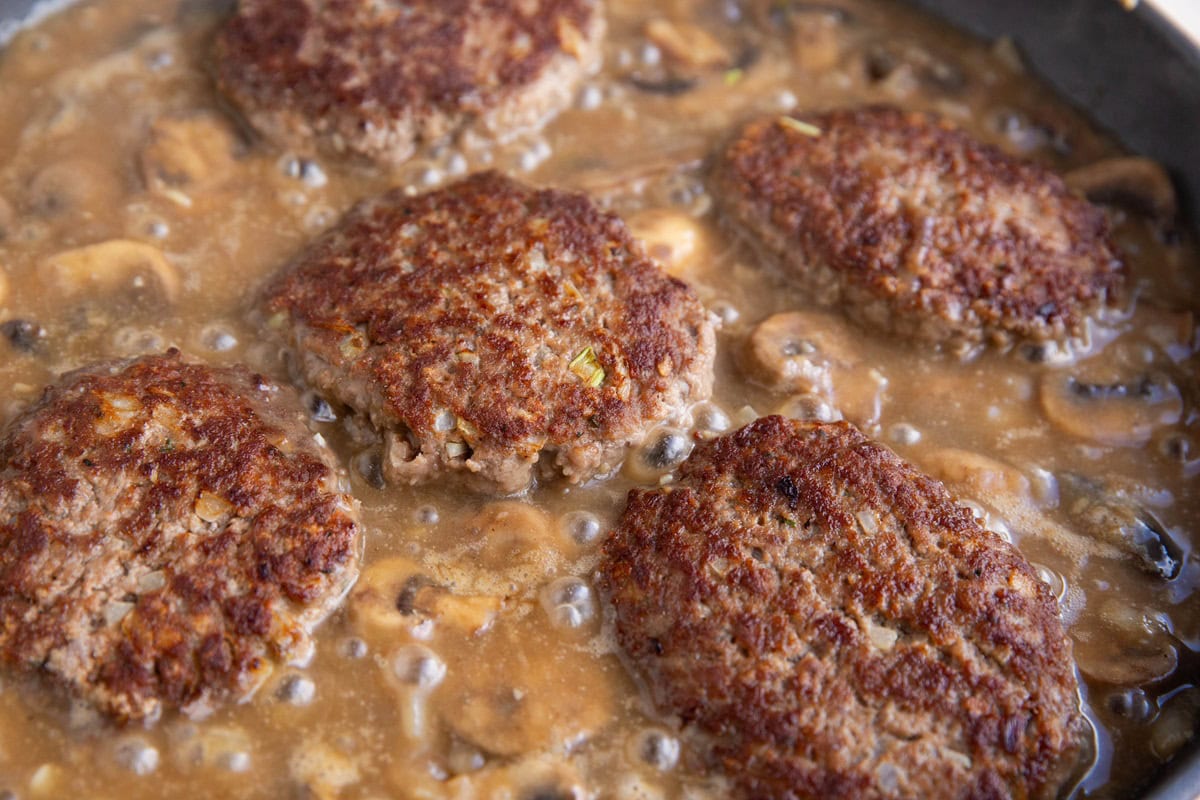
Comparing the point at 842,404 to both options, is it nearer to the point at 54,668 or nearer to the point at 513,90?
the point at 513,90

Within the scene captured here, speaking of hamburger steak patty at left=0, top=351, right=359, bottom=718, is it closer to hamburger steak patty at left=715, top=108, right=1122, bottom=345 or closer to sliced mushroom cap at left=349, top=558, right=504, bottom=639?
sliced mushroom cap at left=349, top=558, right=504, bottom=639

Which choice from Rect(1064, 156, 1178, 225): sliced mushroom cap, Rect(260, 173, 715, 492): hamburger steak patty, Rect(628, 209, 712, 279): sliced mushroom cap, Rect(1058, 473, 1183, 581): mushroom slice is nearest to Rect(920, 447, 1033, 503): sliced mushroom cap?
Rect(1058, 473, 1183, 581): mushroom slice

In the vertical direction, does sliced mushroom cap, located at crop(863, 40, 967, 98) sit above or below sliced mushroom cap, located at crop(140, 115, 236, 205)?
above

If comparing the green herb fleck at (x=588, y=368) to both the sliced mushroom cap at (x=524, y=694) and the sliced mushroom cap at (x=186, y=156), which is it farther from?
the sliced mushroom cap at (x=186, y=156)

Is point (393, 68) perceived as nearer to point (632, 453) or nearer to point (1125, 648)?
point (632, 453)

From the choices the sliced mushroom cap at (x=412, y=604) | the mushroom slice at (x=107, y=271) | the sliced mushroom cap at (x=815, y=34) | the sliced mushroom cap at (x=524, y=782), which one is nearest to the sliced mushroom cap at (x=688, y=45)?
the sliced mushroom cap at (x=815, y=34)

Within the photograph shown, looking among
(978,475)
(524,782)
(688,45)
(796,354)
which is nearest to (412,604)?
(524,782)
